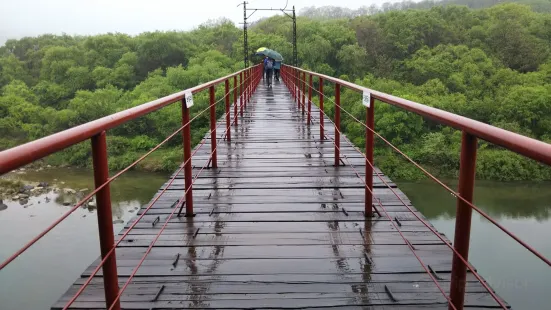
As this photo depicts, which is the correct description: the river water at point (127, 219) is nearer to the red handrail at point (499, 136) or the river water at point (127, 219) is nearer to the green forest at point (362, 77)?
the green forest at point (362, 77)

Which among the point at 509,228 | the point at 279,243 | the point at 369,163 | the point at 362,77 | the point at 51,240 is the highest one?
the point at 369,163

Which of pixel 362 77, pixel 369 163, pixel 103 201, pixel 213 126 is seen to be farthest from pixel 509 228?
pixel 362 77

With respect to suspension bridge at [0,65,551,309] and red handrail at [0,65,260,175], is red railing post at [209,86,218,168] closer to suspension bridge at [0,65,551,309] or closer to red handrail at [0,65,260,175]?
suspension bridge at [0,65,551,309]

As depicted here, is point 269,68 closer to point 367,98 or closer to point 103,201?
point 367,98

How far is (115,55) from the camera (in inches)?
2160

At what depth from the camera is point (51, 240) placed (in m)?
18.2

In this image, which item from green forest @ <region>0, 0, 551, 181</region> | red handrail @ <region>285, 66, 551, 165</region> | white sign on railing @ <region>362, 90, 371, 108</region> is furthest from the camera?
green forest @ <region>0, 0, 551, 181</region>

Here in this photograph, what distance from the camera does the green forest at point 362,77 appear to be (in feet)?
98.6

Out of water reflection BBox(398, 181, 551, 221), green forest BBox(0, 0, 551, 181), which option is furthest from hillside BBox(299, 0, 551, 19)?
water reflection BBox(398, 181, 551, 221)

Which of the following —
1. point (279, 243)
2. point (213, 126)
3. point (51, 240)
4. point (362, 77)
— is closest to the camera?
point (279, 243)

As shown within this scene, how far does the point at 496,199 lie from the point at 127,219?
56.4 feet

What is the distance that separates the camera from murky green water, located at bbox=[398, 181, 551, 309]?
13672 mm

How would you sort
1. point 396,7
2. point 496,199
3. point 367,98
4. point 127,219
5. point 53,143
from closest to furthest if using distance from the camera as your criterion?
point 53,143, point 367,98, point 127,219, point 496,199, point 396,7

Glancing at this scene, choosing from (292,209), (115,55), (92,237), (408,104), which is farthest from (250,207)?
(115,55)
